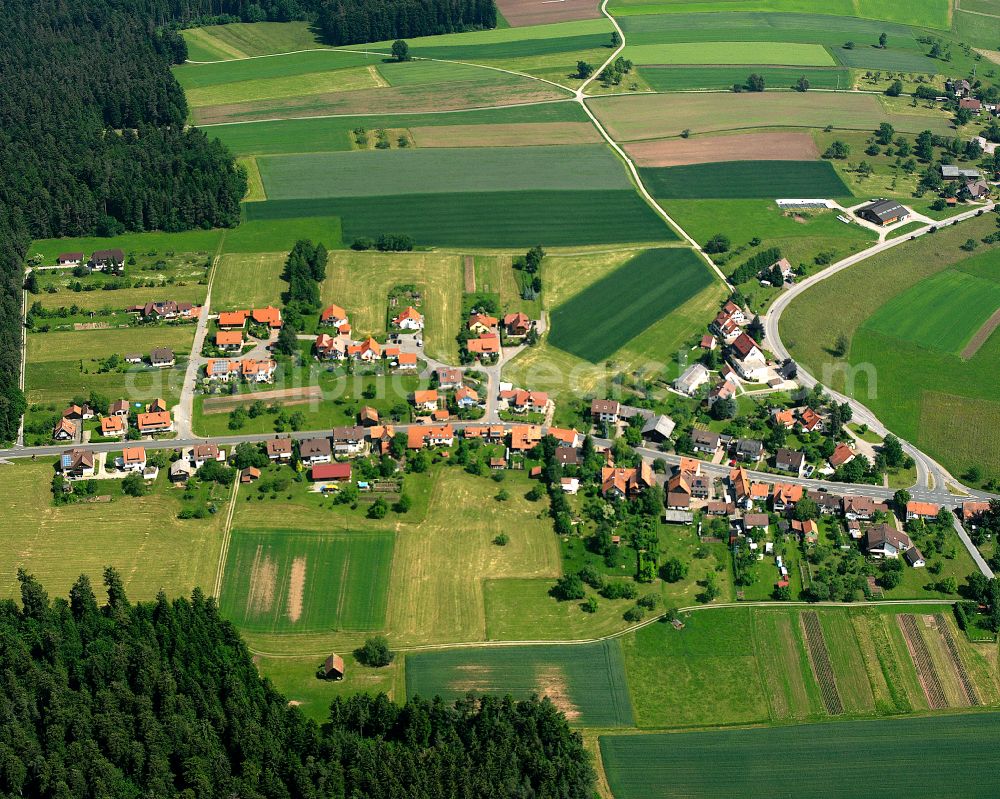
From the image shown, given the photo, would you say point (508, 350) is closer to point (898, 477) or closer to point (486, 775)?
point (898, 477)

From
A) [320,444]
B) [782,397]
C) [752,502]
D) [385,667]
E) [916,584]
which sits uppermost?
[782,397]

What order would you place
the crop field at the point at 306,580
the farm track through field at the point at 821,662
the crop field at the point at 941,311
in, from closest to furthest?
the farm track through field at the point at 821,662
the crop field at the point at 306,580
the crop field at the point at 941,311

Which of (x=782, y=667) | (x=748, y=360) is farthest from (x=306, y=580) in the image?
(x=748, y=360)

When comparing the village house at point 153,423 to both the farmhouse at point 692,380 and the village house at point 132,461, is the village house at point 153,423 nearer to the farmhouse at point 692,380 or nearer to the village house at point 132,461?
the village house at point 132,461

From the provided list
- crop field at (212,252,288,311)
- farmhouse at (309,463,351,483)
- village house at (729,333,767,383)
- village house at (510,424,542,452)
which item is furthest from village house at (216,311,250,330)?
village house at (729,333,767,383)

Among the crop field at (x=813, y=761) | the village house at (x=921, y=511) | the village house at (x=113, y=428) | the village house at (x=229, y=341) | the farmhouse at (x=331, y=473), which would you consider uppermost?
the village house at (x=229, y=341)

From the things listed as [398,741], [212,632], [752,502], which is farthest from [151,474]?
[752,502]

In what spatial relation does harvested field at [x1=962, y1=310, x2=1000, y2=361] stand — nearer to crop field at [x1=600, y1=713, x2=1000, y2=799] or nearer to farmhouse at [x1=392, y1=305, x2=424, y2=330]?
crop field at [x1=600, y1=713, x2=1000, y2=799]

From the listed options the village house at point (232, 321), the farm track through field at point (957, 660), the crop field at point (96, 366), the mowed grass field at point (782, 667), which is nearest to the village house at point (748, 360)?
the mowed grass field at point (782, 667)
